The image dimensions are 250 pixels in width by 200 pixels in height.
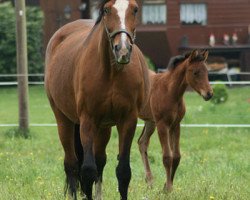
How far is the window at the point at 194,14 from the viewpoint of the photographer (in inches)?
1179

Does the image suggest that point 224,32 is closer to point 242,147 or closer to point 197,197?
point 242,147

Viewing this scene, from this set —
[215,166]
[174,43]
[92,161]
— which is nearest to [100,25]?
[92,161]

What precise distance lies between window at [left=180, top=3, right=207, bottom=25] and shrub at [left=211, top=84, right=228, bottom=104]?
38.6 feet

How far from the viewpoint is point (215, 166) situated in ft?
31.6

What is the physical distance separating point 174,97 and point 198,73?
Result: 17.2 inches

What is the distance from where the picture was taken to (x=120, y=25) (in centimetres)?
525

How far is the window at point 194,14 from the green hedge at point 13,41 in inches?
240

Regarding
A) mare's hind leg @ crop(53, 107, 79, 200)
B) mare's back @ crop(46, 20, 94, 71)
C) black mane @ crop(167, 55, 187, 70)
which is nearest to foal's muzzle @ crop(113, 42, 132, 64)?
mare's back @ crop(46, 20, 94, 71)

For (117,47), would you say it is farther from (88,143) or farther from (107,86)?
Answer: (88,143)

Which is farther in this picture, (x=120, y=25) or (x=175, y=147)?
(x=175, y=147)

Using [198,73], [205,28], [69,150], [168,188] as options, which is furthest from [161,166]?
[205,28]

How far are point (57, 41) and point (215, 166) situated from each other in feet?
10.8

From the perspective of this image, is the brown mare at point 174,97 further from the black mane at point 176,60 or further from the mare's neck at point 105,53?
the mare's neck at point 105,53

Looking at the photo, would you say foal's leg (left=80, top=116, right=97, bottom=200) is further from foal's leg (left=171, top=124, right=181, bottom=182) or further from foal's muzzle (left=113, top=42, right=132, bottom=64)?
foal's leg (left=171, top=124, right=181, bottom=182)
